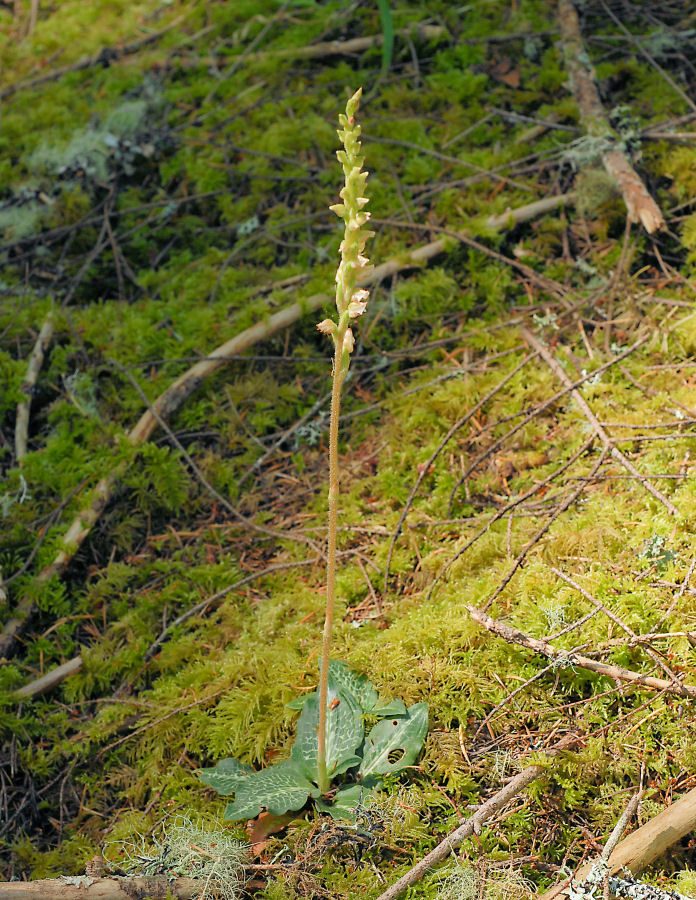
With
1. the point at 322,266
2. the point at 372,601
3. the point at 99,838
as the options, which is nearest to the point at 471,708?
the point at 372,601

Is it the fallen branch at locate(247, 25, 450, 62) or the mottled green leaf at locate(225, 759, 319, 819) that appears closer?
the mottled green leaf at locate(225, 759, 319, 819)

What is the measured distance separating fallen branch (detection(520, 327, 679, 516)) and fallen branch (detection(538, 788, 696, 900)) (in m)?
1.07

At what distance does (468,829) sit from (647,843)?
0.48m

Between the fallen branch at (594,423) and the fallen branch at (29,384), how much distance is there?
2.73 meters

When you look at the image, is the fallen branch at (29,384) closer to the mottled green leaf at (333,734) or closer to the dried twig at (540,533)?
the mottled green leaf at (333,734)

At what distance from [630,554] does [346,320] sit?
4.90 feet

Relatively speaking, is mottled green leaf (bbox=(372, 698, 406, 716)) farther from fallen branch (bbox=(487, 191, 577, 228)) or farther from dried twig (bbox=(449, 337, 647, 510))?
fallen branch (bbox=(487, 191, 577, 228))

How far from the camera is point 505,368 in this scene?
11.6 ft

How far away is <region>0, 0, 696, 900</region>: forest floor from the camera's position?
7.54ft

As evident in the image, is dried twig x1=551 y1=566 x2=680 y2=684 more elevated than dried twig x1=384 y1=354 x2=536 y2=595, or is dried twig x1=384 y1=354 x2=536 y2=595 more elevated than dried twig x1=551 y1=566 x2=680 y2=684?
dried twig x1=384 y1=354 x2=536 y2=595

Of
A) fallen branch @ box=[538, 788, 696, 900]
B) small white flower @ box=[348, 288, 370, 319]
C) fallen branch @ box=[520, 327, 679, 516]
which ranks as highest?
small white flower @ box=[348, 288, 370, 319]

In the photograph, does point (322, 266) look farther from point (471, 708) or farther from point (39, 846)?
point (39, 846)

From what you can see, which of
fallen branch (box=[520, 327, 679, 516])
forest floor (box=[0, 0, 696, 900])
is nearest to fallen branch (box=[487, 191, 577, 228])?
forest floor (box=[0, 0, 696, 900])

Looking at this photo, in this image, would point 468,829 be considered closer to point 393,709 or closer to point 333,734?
point 393,709
